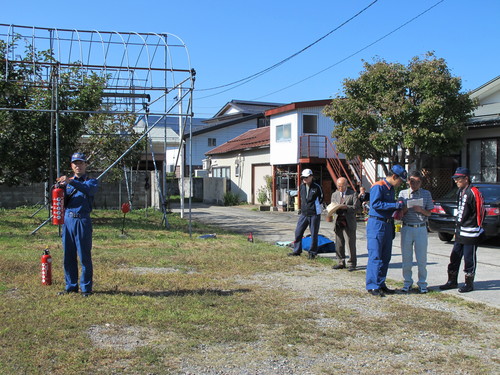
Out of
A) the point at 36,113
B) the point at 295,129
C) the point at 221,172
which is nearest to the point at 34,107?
the point at 36,113

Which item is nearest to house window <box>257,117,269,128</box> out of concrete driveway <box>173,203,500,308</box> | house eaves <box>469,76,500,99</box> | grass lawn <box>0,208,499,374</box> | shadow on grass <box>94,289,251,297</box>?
concrete driveway <box>173,203,500,308</box>

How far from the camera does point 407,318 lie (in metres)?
5.65

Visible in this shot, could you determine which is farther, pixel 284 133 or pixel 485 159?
pixel 284 133

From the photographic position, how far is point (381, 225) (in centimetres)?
664

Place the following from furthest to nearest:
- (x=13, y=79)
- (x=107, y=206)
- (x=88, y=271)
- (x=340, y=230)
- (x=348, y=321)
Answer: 1. (x=107, y=206)
2. (x=13, y=79)
3. (x=340, y=230)
4. (x=88, y=271)
5. (x=348, y=321)

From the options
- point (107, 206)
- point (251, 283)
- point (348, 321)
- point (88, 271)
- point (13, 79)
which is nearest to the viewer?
point (348, 321)

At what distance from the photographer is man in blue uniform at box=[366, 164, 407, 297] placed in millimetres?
6602

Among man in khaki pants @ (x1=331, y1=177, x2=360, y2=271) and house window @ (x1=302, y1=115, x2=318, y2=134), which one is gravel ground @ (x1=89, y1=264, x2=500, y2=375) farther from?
house window @ (x1=302, y1=115, x2=318, y2=134)

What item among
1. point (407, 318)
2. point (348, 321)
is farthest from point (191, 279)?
point (407, 318)

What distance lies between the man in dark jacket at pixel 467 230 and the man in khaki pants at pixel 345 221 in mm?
1760

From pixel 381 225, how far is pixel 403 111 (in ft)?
32.8

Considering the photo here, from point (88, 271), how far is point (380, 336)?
3.55m

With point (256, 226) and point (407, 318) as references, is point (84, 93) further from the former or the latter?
point (407, 318)

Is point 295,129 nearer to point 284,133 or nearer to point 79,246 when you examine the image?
point 284,133
